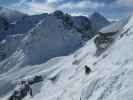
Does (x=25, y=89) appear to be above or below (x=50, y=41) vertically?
above

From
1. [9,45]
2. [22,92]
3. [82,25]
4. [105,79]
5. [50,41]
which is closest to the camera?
[105,79]

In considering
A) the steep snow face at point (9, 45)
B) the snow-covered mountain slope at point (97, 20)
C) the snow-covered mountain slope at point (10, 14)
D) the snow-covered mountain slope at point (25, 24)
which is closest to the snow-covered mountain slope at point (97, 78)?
the steep snow face at point (9, 45)

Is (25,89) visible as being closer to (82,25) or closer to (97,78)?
(97,78)

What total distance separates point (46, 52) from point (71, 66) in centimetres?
4901

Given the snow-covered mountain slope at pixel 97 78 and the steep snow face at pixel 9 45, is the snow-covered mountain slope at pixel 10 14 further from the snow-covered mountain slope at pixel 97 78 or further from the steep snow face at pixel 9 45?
the snow-covered mountain slope at pixel 97 78

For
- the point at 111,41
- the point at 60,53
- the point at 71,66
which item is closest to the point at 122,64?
the point at 111,41

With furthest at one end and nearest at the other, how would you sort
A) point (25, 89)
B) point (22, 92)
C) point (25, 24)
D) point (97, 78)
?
1. point (25, 24)
2. point (22, 92)
3. point (25, 89)
4. point (97, 78)

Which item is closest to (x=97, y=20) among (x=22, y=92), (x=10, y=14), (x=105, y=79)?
(x=10, y=14)

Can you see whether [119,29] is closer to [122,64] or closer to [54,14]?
[122,64]

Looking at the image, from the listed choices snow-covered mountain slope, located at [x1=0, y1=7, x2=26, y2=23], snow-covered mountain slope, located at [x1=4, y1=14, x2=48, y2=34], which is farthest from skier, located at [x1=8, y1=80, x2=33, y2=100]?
snow-covered mountain slope, located at [x1=0, y1=7, x2=26, y2=23]

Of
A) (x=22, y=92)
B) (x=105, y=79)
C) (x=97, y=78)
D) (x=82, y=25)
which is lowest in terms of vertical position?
(x=82, y=25)

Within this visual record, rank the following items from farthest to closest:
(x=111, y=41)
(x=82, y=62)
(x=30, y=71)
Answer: (x=30, y=71), (x=82, y=62), (x=111, y=41)

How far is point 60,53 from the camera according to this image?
95750mm

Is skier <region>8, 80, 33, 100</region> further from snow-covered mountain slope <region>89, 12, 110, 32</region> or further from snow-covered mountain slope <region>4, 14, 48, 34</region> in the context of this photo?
snow-covered mountain slope <region>89, 12, 110, 32</region>
